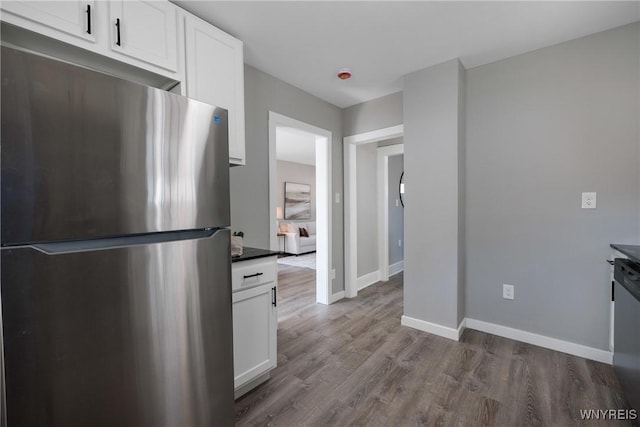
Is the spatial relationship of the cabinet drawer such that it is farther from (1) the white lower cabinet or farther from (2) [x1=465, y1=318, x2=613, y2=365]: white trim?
(2) [x1=465, y1=318, x2=613, y2=365]: white trim

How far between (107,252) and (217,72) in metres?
1.37

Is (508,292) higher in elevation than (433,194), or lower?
lower

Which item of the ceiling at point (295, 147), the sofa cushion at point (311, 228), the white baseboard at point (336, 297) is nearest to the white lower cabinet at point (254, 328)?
the white baseboard at point (336, 297)

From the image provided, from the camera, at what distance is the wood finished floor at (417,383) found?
59.6 inches

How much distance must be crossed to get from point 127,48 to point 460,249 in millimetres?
2706

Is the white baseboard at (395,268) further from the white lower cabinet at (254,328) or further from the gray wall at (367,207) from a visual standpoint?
the white lower cabinet at (254,328)

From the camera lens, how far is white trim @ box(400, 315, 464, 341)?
237 cm

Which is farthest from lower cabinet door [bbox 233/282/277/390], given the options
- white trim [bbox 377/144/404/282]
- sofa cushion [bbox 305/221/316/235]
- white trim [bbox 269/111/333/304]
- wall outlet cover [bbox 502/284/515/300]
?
sofa cushion [bbox 305/221/316/235]

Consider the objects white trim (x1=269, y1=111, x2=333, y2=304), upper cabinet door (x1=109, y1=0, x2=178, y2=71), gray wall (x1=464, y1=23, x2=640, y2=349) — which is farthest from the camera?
white trim (x1=269, y1=111, x2=333, y2=304)

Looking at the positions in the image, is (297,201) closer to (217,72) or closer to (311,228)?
(311,228)

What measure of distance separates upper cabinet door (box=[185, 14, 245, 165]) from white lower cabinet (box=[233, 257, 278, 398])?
84 centimetres

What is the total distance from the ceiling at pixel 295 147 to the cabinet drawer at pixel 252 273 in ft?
8.81

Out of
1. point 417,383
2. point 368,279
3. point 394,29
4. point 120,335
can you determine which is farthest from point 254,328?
point 368,279

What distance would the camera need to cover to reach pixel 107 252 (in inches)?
36.8
